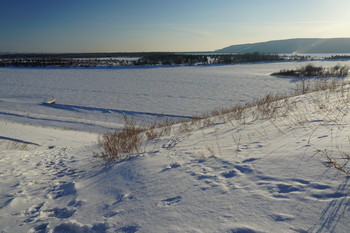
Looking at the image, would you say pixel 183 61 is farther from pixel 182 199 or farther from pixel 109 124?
pixel 182 199

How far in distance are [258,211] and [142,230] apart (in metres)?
0.93

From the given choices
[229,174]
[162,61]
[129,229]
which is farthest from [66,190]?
[162,61]

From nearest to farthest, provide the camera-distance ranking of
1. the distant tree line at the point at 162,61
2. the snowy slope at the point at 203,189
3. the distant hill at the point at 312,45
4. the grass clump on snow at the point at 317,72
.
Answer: the snowy slope at the point at 203,189
the grass clump on snow at the point at 317,72
the distant tree line at the point at 162,61
the distant hill at the point at 312,45

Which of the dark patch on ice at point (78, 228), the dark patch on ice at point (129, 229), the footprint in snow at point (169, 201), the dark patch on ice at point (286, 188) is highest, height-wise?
the dark patch on ice at point (286, 188)

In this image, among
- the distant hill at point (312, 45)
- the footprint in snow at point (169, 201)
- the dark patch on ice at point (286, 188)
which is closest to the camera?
the dark patch on ice at point (286, 188)

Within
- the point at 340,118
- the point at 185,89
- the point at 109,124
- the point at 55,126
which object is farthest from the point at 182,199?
the point at 185,89

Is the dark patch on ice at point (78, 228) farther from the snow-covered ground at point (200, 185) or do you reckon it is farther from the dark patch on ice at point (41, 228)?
the dark patch on ice at point (41, 228)

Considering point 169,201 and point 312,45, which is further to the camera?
point 312,45

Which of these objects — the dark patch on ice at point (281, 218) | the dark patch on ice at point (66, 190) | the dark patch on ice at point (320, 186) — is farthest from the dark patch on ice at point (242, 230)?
the dark patch on ice at point (66, 190)

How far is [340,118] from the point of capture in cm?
377

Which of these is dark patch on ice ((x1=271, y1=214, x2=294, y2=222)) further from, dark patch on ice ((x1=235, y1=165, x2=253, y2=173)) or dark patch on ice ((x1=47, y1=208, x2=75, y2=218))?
dark patch on ice ((x1=47, y1=208, x2=75, y2=218))

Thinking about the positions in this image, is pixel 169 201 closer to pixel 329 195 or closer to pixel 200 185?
pixel 200 185

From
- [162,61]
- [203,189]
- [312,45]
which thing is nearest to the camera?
[203,189]

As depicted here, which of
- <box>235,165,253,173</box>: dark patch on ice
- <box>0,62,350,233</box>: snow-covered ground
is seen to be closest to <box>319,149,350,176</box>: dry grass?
<box>0,62,350,233</box>: snow-covered ground
